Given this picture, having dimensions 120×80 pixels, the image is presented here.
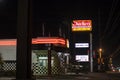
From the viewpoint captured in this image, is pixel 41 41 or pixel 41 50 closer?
pixel 41 41

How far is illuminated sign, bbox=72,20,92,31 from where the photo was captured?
194 feet

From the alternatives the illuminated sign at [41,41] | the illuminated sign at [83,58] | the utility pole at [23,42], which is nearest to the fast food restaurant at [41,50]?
the illuminated sign at [41,41]

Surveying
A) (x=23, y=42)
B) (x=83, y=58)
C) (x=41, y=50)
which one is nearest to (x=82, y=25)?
(x=83, y=58)

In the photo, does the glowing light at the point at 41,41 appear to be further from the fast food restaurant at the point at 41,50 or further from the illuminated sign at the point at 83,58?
the illuminated sign at the point at 83,58

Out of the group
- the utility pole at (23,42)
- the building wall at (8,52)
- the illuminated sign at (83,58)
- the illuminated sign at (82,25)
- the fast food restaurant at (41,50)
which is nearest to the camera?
the utility pole at (23,42)

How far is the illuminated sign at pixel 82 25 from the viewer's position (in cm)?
5909

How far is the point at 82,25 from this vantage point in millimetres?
59812

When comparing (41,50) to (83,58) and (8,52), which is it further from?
(83,58)

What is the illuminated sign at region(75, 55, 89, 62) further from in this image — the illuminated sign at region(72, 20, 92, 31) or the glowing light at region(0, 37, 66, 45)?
the glowing light at region(0, 37, 66, 45)

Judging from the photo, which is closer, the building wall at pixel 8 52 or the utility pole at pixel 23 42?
the utility pole at pixel 23 42

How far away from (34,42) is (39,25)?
19262 mm

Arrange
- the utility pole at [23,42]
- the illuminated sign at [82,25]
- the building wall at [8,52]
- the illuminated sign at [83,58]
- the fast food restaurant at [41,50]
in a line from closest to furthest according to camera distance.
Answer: the utility pole at [23,42], the fast food restaurant at [41,50], the building wall at [8,52], the illuminated sign at [82,25], the illuminated sign at [83,58]

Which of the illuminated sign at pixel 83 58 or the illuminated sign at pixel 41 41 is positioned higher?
the illuminated sign at pixel 41 41

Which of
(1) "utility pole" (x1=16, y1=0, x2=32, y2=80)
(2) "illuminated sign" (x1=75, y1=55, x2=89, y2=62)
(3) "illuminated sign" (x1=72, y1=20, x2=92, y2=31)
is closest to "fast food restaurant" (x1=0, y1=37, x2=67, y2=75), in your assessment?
(1) "utility pole" (x1=16, y1=0, x2=32, y2=80)
